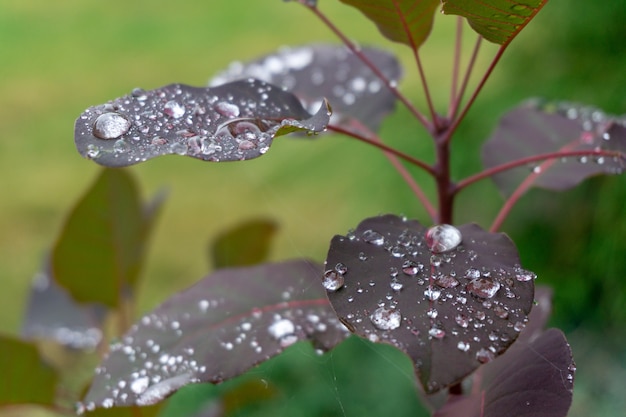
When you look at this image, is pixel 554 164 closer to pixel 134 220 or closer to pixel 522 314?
pixel 522 314

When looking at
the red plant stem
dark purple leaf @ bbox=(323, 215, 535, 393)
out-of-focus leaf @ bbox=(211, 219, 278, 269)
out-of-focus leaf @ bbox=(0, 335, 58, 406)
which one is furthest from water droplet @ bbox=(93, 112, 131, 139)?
out-of-focus leaf @ bbox=(211, 219, 278, 269)

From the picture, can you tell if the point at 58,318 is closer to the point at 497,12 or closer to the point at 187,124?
the point at 187,124

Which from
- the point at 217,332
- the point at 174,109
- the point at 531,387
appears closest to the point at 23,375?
the point at 217,332

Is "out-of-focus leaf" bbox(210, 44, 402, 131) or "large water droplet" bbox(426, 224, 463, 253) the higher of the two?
"large water droplet" bbox(426, 224, 463, 253)

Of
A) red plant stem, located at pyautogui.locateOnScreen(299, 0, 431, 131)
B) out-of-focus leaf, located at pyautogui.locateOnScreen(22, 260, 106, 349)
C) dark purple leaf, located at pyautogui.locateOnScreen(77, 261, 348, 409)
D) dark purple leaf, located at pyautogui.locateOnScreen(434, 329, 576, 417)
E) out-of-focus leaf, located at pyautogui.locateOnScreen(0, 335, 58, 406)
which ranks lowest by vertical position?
out-of-focus leaf, located at pyautogui.locateOnScreen(22, 260, 106, 349)

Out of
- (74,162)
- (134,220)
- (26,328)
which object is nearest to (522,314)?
(134,220)

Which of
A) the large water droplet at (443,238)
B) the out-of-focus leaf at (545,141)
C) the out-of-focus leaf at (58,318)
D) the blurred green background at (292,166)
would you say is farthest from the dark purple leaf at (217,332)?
the out-of-focus leaf at (58,318)

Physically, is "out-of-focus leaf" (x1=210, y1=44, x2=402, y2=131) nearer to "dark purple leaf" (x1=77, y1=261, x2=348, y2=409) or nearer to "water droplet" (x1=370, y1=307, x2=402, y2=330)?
"dark purple leaf" (x1=77, y1=261, x2=348, y2=409)
